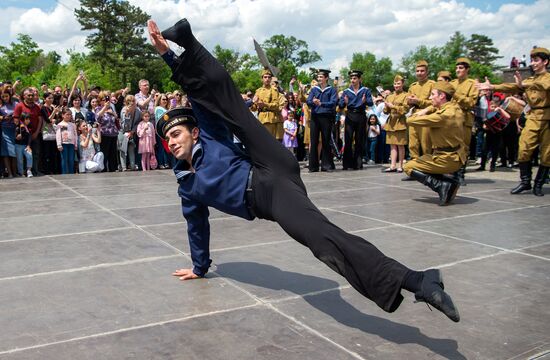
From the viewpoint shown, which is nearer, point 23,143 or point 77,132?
point 23,143

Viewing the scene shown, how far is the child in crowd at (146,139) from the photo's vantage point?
12328 millimetres

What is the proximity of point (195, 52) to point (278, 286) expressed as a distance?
1.78m

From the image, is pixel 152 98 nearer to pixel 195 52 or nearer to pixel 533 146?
pixel 533 146

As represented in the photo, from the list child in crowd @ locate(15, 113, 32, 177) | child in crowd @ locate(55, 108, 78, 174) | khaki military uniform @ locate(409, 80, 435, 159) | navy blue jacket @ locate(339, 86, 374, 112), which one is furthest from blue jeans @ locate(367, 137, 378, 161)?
child in crowd @ locate(15, 113, 32, 177)

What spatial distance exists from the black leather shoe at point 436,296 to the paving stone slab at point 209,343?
20.3 inches

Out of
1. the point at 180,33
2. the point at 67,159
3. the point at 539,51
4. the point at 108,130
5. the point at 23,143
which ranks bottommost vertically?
the point at 67,159

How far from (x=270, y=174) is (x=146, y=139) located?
31.7ft

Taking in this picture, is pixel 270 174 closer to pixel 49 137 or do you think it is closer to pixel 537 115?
pixel 537 115

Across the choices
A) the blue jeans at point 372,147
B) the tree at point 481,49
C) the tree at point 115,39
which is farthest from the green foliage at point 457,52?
the blue jeans at point 372,147

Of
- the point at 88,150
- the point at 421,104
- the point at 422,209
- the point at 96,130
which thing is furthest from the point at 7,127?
the point at 422,209

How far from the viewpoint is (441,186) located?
754 centimetres

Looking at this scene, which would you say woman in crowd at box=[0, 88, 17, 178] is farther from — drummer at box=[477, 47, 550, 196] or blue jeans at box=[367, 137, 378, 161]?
drummer at box=[477, 47, 550, 196]

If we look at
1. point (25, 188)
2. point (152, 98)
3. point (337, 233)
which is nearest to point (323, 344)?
point (337, 233)

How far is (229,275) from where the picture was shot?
4.24 m
